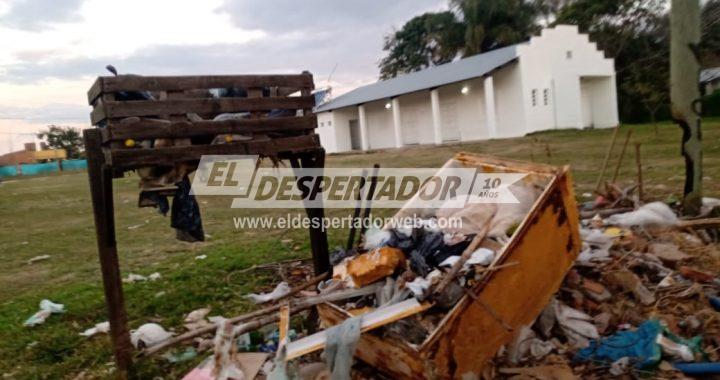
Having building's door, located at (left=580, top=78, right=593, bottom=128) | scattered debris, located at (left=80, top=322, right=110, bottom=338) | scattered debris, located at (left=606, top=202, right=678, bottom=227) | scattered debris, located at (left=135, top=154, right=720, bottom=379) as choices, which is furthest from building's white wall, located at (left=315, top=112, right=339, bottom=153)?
→ scattered debris, located at (left=80, top=322, right=110, bottom=338)

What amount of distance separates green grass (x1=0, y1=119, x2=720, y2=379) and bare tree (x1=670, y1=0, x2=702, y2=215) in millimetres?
1270

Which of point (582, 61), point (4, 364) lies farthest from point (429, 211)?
point (582, 61)

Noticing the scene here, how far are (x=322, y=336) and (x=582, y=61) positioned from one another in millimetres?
21242

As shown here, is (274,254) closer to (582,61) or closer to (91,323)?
(91,323)

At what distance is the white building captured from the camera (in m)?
19.4

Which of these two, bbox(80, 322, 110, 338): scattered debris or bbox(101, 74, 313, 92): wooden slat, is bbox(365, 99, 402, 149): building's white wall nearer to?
bbox(101, 74, 313, 92): wooden slat

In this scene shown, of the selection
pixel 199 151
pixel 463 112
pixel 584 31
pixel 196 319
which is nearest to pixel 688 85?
pixel 199 151

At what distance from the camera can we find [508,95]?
64.9 ft

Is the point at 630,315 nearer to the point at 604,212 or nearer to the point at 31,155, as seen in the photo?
the point at 604,212

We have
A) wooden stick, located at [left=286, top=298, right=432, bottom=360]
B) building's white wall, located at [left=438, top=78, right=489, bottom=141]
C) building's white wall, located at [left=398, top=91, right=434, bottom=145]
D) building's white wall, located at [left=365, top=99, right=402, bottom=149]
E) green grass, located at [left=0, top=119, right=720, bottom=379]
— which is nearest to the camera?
wooden stick, located at [left=286, top=298, right=432, bottom=360]

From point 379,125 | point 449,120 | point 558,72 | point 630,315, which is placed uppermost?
point 558,72

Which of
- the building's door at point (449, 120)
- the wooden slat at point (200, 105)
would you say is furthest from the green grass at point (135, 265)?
the building's door at point (449, 120)

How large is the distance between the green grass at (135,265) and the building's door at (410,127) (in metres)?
11.6

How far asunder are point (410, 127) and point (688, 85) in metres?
18.5
